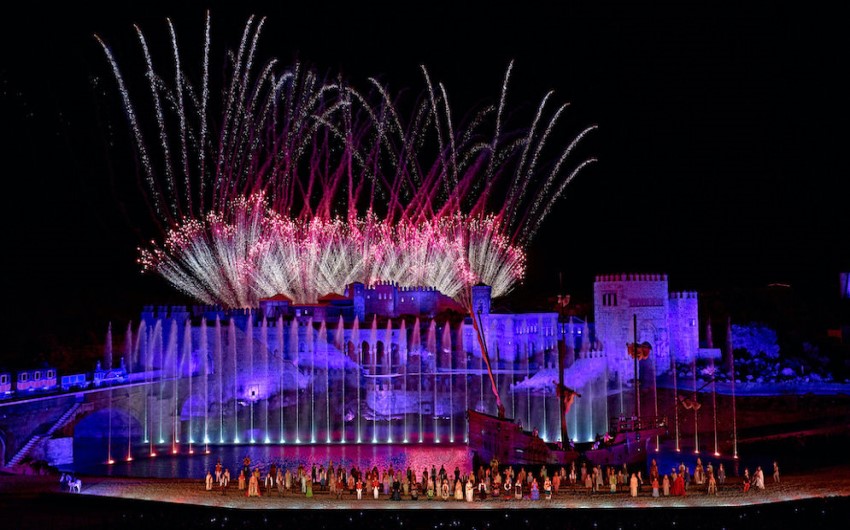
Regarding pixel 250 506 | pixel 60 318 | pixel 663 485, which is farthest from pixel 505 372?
pixel 60 318

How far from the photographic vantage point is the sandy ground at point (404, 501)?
78.0 ft

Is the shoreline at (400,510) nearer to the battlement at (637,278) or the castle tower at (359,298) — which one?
the battlement at (637,278)

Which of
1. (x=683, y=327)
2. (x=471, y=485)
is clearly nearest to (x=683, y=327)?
(x=683, y=327)

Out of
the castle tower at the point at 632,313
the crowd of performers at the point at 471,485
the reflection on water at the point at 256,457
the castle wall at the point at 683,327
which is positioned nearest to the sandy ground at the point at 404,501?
the crowd of performers at the point at 471,485

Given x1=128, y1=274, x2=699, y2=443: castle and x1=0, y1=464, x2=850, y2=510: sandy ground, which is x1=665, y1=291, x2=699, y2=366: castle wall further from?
x1=0, y1=464, x2=850, y2=510: sandy ground

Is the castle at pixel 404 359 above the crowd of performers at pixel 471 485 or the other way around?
above

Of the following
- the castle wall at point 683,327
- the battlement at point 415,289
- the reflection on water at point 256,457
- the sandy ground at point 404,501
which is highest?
the battlement at point 415,289

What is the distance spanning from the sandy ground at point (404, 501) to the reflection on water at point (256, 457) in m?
6.77

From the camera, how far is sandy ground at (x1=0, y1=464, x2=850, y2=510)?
78.0 ft

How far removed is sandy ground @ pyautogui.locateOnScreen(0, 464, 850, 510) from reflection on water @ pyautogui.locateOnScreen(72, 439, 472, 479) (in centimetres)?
677

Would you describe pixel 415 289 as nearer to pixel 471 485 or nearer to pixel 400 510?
pixel 471 485

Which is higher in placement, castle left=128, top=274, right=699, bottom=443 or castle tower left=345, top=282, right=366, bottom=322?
castle tower left=345, top=282, right=366, bottom=322

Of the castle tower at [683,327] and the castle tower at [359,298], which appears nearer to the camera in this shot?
the castle tower at [683,327]

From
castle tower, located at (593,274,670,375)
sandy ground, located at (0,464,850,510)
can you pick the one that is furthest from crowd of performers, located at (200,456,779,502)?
castle tower, located at (593,274,670,375)
